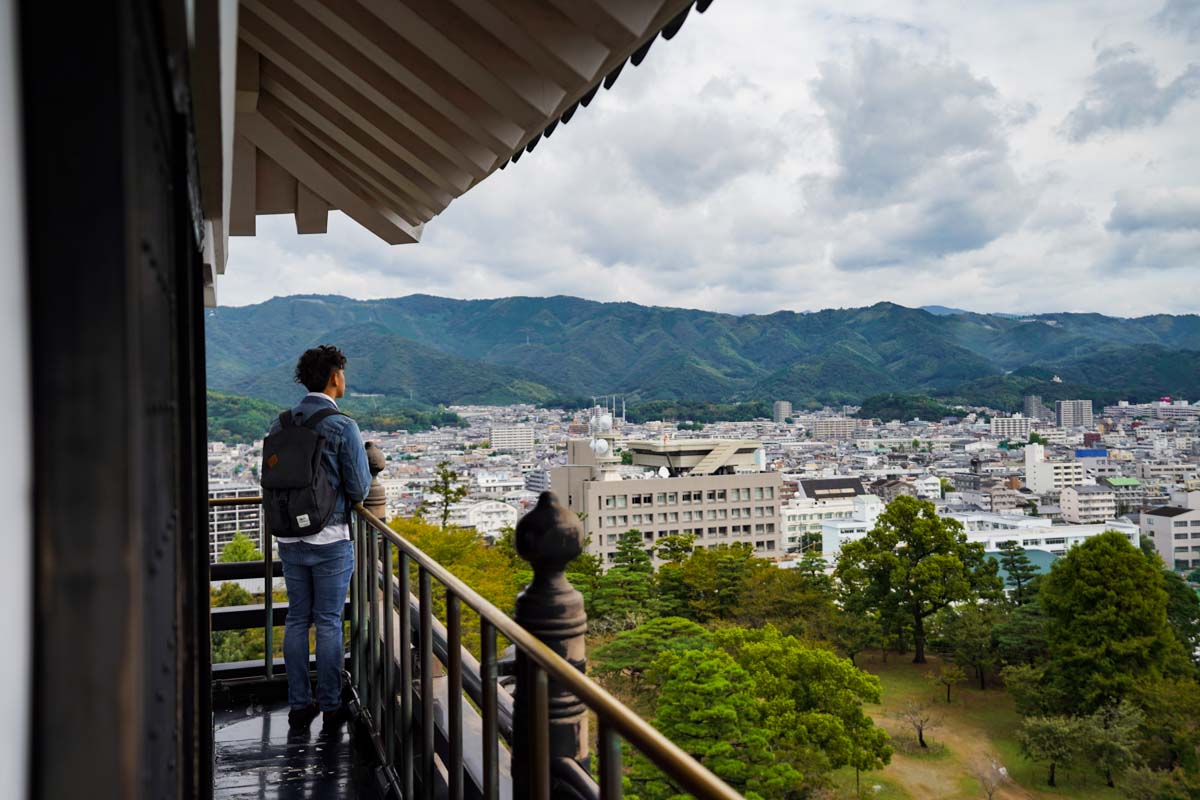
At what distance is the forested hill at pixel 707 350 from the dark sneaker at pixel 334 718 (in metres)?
70.9

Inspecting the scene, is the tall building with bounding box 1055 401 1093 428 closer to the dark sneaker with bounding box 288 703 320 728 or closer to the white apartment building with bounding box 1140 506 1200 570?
the white apartment building with bounding box 1140 506 1200 570

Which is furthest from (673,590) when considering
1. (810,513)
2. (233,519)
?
(233,519)

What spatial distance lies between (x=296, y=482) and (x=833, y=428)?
92.0 meters

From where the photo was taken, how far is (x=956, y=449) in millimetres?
77438

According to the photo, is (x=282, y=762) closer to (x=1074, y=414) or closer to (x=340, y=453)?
(x=340, y=453)

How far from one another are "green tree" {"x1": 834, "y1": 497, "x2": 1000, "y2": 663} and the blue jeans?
31132mm

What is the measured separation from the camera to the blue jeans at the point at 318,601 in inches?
104

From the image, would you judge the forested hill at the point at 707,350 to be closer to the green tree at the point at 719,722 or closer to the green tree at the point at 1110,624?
the green tree at the point at 719,722

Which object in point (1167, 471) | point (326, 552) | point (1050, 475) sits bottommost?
point (1050, 475)

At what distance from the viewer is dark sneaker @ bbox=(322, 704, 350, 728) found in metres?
2.90

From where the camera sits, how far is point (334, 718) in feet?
9.54

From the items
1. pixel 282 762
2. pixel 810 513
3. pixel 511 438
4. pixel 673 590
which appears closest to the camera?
pixel 282 762

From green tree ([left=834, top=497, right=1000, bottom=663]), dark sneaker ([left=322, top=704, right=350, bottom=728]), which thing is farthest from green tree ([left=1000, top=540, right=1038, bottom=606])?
dark sneaker ([left=322, top=704, right=350, bottom=728])

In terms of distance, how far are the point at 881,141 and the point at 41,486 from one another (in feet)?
403
